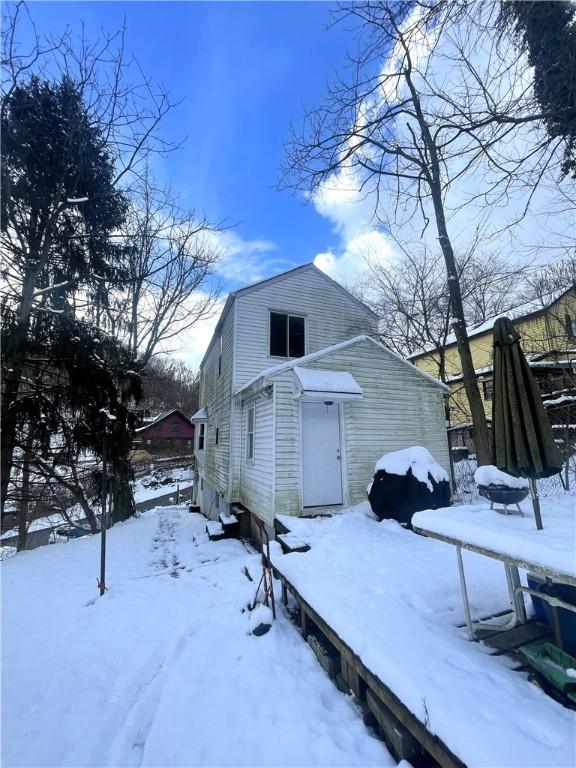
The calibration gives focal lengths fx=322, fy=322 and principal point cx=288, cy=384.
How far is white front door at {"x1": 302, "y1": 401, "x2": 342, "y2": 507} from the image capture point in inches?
269

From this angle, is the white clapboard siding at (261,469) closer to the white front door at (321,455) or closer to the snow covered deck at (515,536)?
Answer: the white front door at (321,455)

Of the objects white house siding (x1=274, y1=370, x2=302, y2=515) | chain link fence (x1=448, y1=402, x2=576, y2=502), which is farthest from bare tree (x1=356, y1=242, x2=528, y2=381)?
white house siding (x1=274, y1=370, x2=302, y2=515)

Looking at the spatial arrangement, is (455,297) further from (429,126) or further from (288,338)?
(288,338)

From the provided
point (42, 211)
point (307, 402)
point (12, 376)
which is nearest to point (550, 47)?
point (307, 402)

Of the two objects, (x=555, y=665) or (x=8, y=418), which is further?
(x=8, y=418)

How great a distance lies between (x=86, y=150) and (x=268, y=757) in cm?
958

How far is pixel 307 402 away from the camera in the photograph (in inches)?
279

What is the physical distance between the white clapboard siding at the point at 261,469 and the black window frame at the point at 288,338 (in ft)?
6.89

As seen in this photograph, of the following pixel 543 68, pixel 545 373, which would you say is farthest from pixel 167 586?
pixel 545 373

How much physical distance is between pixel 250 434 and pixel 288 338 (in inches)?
132

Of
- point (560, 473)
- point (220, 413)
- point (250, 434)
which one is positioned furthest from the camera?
point (220, 413)

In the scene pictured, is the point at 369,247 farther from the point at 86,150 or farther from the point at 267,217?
the point at 86,150

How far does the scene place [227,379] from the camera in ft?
33.3

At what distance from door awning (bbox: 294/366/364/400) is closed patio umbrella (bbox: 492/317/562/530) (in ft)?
12.7
